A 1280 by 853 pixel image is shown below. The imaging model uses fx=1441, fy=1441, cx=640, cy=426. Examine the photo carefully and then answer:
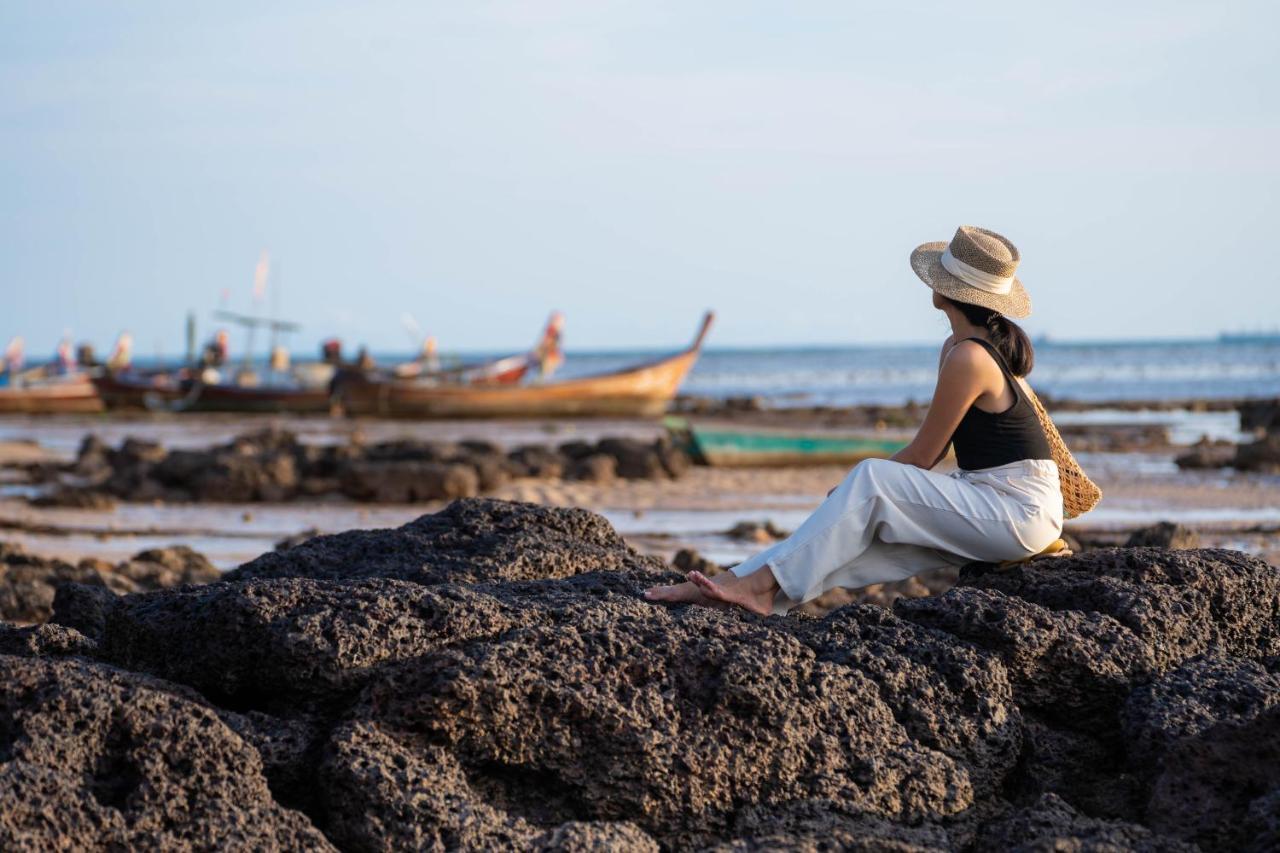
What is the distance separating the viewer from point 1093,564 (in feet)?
15.7

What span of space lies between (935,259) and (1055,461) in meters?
0.83

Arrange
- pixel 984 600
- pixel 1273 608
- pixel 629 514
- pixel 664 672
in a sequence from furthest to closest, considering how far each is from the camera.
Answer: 1. pixel 629 514
2. pixel 1273 608
3. pixel 984 600
4. pixel 664 672

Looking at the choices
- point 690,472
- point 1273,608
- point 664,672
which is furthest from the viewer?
point 690,472

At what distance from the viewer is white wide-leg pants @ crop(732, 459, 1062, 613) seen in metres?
4.72

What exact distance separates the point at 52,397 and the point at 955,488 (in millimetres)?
38742

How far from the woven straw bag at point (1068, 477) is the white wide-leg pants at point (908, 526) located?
20 centimetres

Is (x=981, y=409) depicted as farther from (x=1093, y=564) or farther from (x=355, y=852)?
(x=355, y=852)

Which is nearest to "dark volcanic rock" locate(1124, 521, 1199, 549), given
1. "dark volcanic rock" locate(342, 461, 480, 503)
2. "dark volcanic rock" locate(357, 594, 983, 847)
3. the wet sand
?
the wet sand

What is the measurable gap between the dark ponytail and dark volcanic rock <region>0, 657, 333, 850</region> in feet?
9.23

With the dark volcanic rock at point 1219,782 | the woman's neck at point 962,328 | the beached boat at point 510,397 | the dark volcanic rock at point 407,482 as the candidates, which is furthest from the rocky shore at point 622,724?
the beached boat at point 510,397

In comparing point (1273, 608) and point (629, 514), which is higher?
point (1273, 608)

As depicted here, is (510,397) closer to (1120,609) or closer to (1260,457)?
(1260,457)

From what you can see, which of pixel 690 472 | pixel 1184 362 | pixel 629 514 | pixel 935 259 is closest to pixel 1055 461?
pixel 935 259

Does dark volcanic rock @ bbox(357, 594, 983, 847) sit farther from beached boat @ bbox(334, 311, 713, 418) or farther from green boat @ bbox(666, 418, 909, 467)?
beached boat @ bbox(334, 311, 713, 418)
